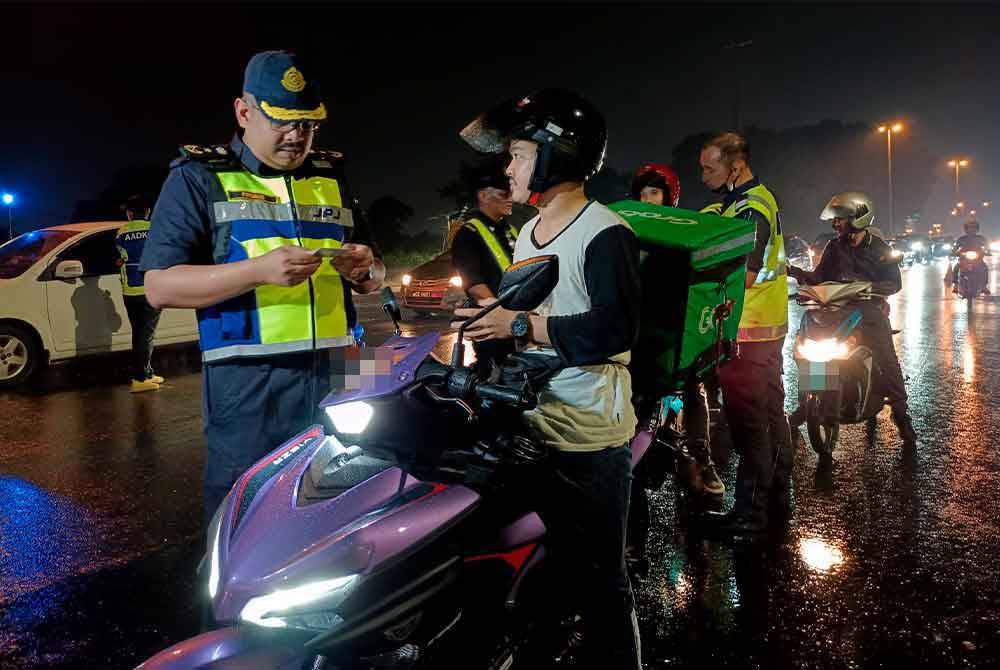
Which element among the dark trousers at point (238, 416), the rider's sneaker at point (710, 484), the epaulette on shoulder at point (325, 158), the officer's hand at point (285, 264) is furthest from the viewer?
the rider's sneaker at point (710, 484)

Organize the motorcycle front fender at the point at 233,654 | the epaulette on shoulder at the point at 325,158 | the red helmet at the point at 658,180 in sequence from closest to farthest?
the motorcycle front fender at the point at 233,654, the epaulette on shoulder at the point at 325,158, the red helmet at the point at 658,180

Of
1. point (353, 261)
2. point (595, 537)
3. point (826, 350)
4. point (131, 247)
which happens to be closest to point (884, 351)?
point (826, 350)

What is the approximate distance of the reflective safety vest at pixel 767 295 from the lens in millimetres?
4191

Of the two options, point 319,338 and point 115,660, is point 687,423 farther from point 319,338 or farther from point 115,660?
point 115,660

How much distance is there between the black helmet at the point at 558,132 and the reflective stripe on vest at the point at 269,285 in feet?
2.57

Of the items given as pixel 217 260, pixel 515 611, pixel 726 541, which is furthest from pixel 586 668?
pixel 726 541

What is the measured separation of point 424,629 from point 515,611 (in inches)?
15.6

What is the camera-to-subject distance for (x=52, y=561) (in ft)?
13.2

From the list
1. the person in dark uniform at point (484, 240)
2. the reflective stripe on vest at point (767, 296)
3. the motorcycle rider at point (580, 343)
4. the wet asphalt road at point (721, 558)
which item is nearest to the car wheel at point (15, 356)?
the wet asphalt road at point (721, 558)

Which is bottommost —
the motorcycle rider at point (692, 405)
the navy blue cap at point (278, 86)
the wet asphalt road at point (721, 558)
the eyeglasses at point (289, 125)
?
the wet asphalt road at point (721, 558)

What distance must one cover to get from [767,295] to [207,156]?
3.06 m

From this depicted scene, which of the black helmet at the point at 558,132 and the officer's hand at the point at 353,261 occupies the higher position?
the black helmet at the point at 558,132

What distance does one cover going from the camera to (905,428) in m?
5.93

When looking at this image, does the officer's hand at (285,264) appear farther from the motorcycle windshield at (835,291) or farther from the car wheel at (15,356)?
the car wheel at (15,356)
